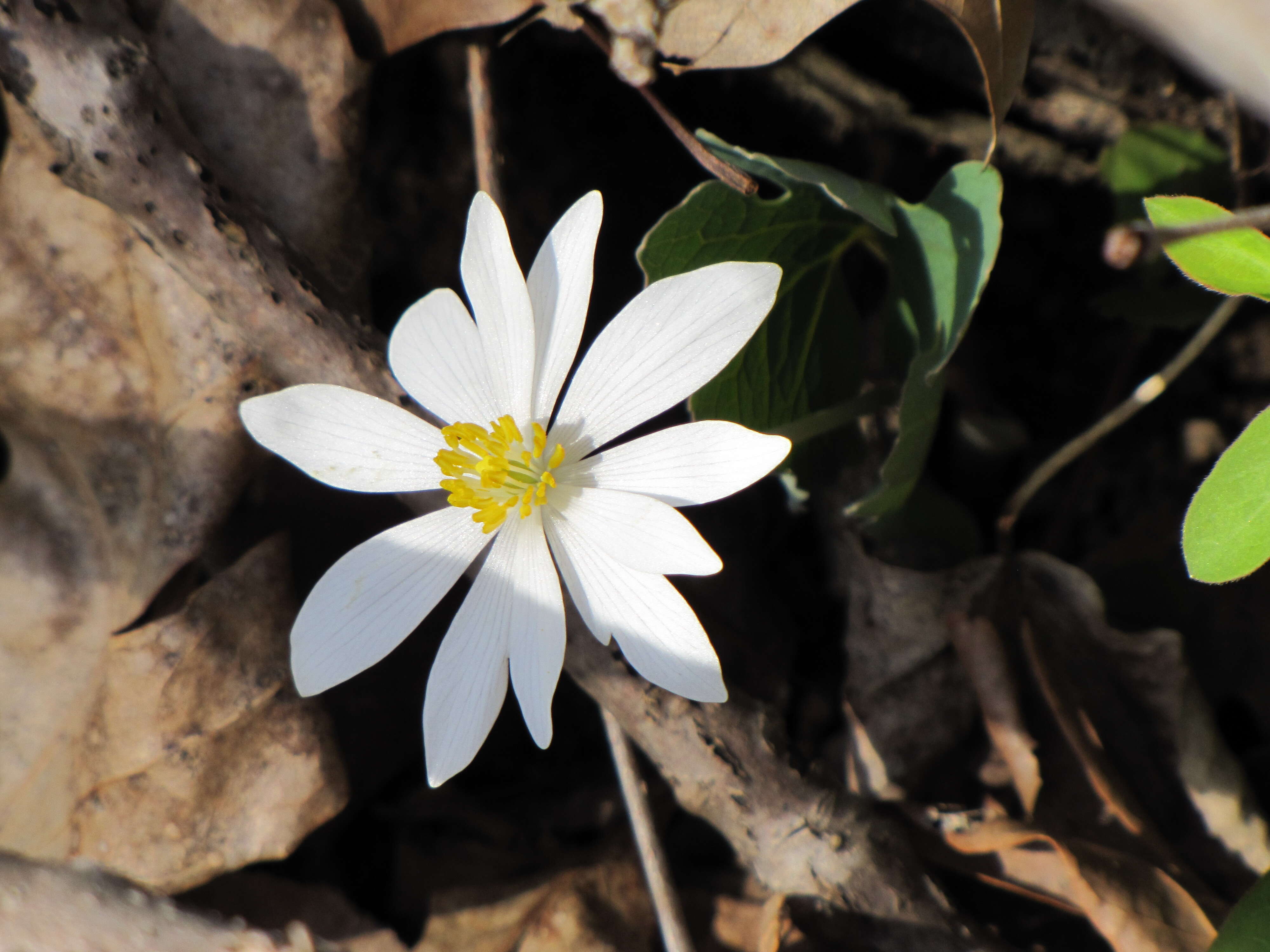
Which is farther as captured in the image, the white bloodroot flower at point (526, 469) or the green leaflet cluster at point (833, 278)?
the green leaflet cluster at point (833, 278)

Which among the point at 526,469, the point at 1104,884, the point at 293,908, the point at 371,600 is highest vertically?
the point at 526,469

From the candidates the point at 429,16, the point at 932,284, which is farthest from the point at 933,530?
the point at 429,16

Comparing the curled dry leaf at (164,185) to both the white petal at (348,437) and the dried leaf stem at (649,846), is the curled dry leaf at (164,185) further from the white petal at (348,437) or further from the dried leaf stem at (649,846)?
the dried leaf stem at (649,846)

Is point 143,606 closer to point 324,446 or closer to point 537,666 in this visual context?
point 324,446

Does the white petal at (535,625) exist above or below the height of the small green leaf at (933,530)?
above

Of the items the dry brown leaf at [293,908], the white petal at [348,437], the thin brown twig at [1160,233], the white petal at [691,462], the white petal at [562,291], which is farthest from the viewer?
the dry brown leaf at [293,908]

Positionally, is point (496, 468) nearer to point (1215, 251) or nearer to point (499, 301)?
point (499, 301)

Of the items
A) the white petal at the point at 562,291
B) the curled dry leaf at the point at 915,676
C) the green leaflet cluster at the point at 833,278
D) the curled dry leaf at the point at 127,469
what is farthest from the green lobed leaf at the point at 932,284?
the curled dry leaf at the point at 127,469

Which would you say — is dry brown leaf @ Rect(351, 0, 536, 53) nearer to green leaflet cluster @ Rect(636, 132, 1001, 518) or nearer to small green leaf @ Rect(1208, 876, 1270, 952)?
green leaflet cluster @ Rect(636, 132, 1001, 518)
